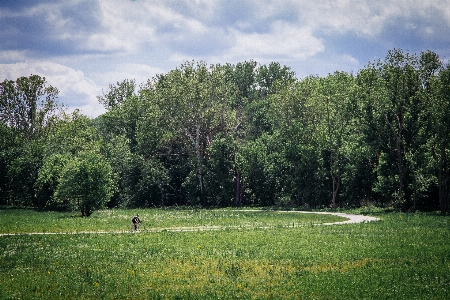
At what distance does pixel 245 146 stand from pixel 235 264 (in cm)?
5349

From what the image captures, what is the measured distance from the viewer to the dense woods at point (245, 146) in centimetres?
5625

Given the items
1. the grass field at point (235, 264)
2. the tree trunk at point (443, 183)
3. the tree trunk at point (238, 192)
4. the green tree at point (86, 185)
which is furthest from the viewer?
the tree trunk at point (238, 192)

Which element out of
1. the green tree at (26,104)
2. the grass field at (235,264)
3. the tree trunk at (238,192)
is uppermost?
the green tree at (26,104)

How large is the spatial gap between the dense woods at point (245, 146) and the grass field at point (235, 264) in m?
18.2

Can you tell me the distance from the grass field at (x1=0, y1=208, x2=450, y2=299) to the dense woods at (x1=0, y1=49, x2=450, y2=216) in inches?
717

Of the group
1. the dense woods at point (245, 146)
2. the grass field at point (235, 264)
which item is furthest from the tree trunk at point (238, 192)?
the grass field at point (235, 264)

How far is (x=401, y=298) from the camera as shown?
18.8m

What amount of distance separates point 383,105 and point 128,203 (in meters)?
45.6

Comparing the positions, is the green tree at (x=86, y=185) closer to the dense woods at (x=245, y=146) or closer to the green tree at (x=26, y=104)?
the dense woods at (x=245, y=146)

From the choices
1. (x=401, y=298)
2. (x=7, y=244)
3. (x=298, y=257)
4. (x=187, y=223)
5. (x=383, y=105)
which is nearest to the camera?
(x=401, y=298)

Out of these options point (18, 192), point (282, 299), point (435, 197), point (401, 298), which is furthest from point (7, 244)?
point (18, 192)

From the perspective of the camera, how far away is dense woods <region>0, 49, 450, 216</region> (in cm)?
5625

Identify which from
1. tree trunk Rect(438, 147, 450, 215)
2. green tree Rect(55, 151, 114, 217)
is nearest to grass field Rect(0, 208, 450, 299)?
tree trunk Rect(438, 147, 450, 215)

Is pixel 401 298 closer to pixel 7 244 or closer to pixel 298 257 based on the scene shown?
pixel 298 257
